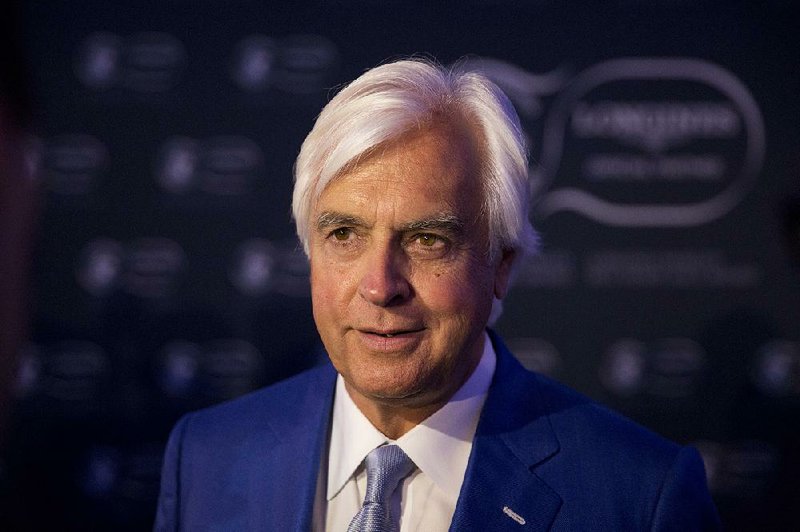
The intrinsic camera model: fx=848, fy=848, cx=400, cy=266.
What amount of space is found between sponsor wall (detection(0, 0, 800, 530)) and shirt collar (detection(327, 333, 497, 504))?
1455 mm

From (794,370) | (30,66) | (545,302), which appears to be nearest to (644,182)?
(545,302)

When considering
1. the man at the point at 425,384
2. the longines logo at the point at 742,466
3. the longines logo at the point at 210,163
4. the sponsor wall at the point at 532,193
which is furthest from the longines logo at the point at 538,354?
the man at the point at 425,384

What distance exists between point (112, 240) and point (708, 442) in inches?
97.1

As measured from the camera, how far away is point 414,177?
1.69 meters

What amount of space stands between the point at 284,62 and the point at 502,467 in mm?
2084

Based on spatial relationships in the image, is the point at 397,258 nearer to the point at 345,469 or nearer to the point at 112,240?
the point at 345,469

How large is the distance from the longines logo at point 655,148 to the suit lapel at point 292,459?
1560 millimetres

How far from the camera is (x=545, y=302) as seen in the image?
10.9 ft

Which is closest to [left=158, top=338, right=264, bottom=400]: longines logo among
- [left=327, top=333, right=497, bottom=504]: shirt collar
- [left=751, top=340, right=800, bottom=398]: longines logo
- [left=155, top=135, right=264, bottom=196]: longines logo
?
[left=155, top=135, right=264, bottom=196]: longines logo

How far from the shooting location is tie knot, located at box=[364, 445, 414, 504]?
5.77 ft

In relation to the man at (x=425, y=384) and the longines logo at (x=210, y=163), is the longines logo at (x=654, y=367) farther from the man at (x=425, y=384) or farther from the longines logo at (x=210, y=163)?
the longines logo at (x=210, y=163)

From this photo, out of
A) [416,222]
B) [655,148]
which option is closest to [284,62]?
[655,148]

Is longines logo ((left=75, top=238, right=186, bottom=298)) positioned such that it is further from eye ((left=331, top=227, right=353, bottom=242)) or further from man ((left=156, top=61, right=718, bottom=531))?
eye ((left=331, top=227, right=353, bottom=242))

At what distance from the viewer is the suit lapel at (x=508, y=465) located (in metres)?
1.74
